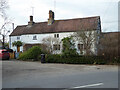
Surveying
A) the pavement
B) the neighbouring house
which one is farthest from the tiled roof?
the pavement

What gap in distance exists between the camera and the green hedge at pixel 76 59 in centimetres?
1463

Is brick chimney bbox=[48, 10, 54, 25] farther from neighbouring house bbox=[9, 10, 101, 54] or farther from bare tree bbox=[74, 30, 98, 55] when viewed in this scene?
bare tree bbox=[74, 30, 98, 55]

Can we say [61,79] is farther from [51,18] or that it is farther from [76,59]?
[51,18]

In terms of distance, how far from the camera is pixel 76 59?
1522 centimetres

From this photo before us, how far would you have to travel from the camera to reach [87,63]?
48.8ft

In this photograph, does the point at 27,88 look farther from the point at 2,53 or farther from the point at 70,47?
the point at 2,53


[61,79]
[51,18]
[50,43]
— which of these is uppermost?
[51,18]

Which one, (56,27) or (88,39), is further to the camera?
(56,27)

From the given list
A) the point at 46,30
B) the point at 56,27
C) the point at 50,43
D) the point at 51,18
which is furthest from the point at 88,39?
the point at 51,18

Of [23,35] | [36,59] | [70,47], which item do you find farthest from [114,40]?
[23,35]

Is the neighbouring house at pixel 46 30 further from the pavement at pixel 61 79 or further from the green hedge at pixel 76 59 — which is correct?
the pavement at pixel 61 79

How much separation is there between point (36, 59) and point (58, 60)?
370 centimetres

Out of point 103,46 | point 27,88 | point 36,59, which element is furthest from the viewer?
point 36,59

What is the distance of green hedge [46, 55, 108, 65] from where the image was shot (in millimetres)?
14634
